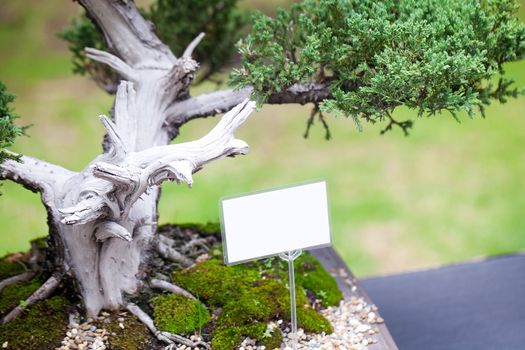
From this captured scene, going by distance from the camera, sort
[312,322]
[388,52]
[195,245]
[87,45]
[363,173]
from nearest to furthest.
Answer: [388,52], [312,322], [195,245], [87,45], [363,173]

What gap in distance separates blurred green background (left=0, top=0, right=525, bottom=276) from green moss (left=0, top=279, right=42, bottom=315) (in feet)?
5.82

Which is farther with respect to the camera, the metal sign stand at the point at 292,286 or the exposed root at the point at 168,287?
the exposed root at the point at 168,287

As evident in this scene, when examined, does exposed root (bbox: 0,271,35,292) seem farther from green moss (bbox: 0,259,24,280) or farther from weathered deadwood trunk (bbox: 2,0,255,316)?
weathered deadwood trunk (bbox: 2,0,255,316)

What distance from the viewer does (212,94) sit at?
6.98 feet

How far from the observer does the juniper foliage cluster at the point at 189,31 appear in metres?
2.56

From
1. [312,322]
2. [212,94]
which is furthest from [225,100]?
[312,322]

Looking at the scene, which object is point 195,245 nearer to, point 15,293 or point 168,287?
point 168,287

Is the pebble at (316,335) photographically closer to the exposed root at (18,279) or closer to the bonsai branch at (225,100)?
the exposed root at (18,279)

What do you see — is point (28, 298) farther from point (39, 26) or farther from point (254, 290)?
point (39, 26)

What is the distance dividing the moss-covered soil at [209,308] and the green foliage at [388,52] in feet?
1.78

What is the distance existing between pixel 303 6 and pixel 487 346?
1253 mm

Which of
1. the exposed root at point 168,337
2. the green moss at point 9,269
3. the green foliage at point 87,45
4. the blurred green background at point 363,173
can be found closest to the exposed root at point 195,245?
the exposed root at point 168,337

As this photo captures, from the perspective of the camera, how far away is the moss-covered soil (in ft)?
6.23

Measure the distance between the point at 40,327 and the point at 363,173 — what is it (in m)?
2.94
